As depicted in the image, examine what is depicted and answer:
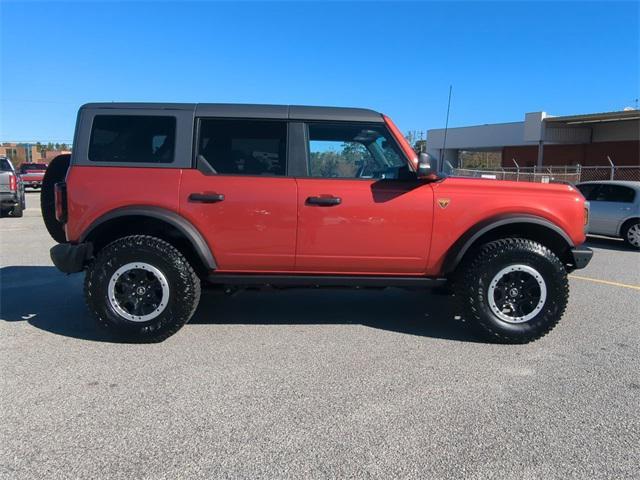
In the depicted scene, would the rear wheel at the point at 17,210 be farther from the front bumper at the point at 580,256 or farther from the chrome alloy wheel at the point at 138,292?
the front bumper at the point at 580,256

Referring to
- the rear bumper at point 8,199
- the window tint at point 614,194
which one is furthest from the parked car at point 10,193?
the window tint at point 614,194

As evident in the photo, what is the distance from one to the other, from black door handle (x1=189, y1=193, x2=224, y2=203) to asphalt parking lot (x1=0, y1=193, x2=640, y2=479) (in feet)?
4.08

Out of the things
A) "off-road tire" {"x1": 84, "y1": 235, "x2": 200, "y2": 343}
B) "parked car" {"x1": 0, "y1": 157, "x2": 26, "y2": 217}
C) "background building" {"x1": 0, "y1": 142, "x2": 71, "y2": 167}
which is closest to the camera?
"off-road tire" {"x1": 84, "y1": 235, "x2": 200, "y2": 343}

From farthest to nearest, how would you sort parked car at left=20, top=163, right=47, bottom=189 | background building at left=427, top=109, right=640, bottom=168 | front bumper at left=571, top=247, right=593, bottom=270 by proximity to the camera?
background building at left=427, top=109, right=640, bottom=168, parked car at left=20, top=163, right=47, bottom=189, front bumper at left=571, top=247, right=593, bottom=270

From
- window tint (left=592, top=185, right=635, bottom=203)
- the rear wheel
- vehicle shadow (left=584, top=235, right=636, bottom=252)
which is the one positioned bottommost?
the rear wheel

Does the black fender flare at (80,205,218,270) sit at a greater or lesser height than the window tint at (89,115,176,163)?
lesser

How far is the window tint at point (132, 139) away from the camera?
173 inches

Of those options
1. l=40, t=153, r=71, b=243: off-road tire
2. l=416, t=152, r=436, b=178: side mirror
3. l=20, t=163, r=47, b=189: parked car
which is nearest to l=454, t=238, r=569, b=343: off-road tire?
l=416, t=152, r=436, b=178: side mirror

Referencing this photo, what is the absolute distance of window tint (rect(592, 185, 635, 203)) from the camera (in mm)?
11055

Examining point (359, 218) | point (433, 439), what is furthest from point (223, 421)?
point (359, 218)

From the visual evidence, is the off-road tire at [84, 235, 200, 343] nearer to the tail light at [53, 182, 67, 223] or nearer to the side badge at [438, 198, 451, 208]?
the tail light at [53, 182, 67, 223]

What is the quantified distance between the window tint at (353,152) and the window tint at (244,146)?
0.98 feet

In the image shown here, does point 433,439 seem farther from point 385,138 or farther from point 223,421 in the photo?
point 385,138

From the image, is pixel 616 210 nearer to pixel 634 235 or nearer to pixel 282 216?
pixel 634 235
